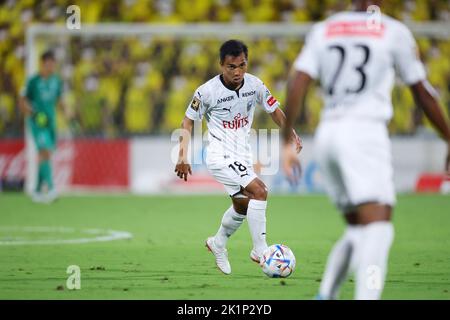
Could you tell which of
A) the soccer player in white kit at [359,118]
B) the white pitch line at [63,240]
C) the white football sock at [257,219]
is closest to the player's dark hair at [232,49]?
the white football sock at [257,219]

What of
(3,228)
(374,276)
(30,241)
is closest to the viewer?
(374,276)

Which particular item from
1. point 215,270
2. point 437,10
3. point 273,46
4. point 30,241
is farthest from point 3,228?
point 437,10

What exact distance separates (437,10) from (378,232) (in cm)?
1854

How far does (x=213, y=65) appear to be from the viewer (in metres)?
21.3

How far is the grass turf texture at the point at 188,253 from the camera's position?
25.3 ft

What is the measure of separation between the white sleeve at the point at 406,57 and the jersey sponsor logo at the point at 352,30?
0.37 ft

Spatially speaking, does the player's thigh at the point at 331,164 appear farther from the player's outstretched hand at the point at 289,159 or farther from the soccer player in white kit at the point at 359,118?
the player's outstretched hand at the point at 289,159

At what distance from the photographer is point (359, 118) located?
19.3 feet

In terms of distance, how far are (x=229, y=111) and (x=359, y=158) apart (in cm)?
366

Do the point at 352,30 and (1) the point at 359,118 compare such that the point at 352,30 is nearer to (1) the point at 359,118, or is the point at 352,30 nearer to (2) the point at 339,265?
(1) the point at 359,118

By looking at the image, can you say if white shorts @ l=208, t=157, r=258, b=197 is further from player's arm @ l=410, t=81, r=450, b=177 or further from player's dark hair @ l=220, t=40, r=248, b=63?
player's arm @ l=410, t=81, r=450, b=177

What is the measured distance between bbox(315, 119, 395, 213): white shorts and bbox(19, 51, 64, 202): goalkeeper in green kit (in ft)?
41.7

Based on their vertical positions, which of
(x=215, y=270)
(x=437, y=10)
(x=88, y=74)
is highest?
(x=437, y=10)

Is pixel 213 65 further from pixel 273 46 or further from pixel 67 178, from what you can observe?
pixel 67 178
